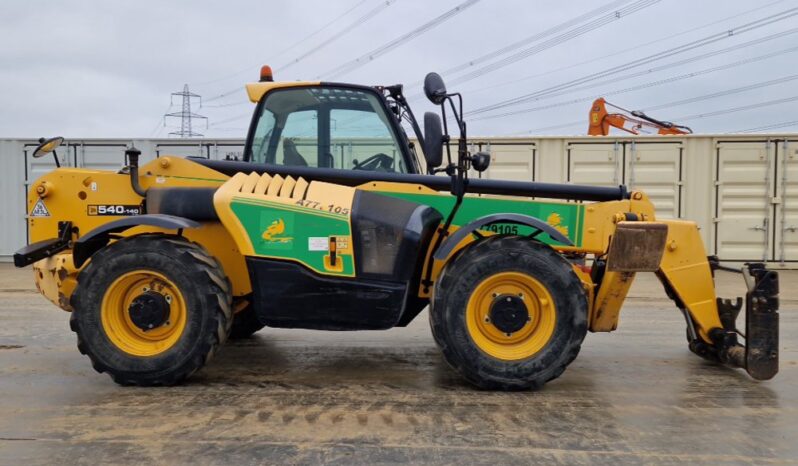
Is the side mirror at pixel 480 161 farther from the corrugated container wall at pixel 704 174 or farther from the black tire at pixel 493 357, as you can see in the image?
the corrugated container wall at pixel 704 174

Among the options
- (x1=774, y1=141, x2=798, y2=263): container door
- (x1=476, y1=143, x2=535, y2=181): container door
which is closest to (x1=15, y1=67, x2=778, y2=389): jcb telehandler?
(x1=476, y1=143, x2=535, y2=181): container door

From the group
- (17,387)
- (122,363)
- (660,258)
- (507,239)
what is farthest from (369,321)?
(17,387)

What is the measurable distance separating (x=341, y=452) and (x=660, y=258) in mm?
2588

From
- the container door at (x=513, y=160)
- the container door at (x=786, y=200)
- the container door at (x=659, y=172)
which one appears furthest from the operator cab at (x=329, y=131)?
the container door at (x=786, y=200)

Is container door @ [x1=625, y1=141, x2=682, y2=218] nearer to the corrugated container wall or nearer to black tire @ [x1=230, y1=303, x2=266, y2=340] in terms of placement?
the corrugated container wall

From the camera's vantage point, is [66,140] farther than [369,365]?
Yes

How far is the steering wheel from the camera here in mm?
4688

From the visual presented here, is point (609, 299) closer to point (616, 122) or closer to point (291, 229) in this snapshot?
point (291, 229)

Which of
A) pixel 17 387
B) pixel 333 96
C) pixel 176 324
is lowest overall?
pixel 17 387

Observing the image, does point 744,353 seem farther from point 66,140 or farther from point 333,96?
point 66,140

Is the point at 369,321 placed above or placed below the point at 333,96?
below

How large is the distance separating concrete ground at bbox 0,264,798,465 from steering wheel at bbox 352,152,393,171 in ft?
4.99

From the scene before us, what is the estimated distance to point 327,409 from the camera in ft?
12.3

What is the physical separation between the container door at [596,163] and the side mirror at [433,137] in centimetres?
854
